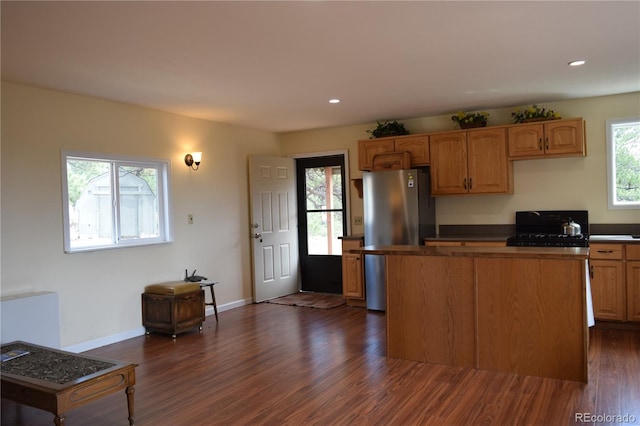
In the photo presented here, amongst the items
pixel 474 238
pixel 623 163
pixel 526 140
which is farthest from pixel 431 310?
pixel 623 163

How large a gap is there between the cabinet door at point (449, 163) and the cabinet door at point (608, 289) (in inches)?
63.7

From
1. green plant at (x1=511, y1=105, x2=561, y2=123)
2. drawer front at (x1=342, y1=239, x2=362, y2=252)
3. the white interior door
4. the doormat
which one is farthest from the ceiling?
the doormat

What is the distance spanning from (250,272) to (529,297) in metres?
4.06

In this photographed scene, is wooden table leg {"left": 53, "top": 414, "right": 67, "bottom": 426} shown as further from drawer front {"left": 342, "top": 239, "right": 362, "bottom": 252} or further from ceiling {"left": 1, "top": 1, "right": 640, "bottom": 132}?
drawer front {"left": 342, "top": 239, "right": 362, "bottom": 252}

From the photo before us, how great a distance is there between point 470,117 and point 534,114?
687 millimetres

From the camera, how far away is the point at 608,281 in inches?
188

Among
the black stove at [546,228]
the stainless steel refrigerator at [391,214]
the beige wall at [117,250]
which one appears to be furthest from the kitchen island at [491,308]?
the beige wall at [117,250]

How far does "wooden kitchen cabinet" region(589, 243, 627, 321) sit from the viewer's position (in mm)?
4730

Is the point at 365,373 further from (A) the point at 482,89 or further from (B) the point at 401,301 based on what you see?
(A) the point at 482,89

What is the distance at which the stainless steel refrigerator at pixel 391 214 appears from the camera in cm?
569

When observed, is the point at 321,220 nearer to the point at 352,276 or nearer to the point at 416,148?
the point at 352,276

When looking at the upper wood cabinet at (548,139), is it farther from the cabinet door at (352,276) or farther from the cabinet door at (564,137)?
the cabinet door at (352,276)

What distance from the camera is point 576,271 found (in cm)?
336

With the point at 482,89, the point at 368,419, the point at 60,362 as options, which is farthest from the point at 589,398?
the point at 60,362
